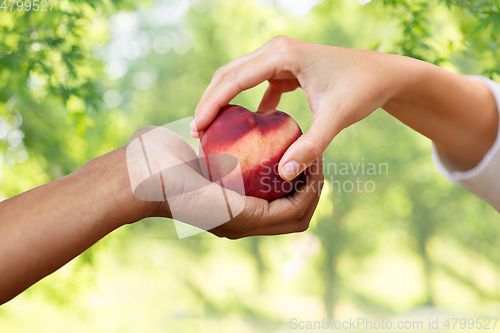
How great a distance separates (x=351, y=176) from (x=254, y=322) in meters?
5.08

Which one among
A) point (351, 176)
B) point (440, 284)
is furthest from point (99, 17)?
point (440, 284)

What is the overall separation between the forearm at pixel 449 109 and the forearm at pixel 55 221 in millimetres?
1177

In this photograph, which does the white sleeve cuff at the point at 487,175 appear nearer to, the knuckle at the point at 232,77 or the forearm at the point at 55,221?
the knuckle at the point at 232,77

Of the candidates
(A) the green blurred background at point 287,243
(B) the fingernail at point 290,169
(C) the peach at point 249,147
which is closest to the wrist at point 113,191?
(C) the peach at point 249,147

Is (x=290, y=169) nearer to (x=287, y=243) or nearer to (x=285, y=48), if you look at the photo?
(x=285, y=48)

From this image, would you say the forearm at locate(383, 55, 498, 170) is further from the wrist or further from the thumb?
the wrist

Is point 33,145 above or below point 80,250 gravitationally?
below

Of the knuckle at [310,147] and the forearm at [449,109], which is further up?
the knuckle at [310,147]

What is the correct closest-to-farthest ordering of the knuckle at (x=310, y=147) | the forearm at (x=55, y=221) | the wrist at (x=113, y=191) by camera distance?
the forearm at (x=55, y=221), the wrist at (x=113, y=191), the knuckle at (x=310, y=147)

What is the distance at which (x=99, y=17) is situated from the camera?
4.70m

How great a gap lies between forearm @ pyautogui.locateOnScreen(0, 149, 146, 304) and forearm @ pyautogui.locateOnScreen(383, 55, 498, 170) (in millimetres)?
1177

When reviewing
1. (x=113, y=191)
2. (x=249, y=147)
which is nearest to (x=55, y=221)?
(x=113, y=191)

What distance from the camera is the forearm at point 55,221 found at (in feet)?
3.44

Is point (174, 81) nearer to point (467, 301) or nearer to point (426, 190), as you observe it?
point (426, 190)
